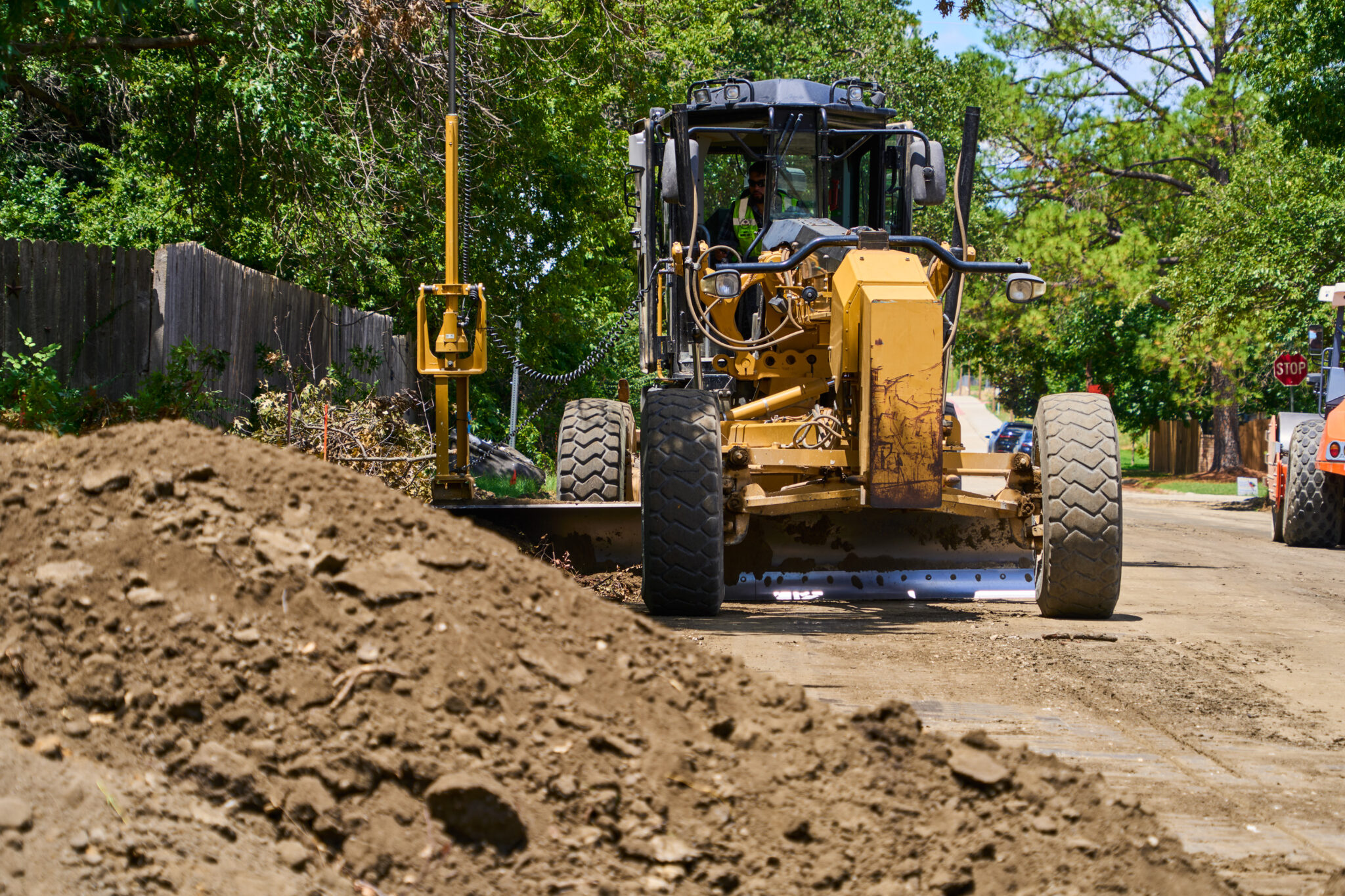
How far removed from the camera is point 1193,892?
3.16 meters

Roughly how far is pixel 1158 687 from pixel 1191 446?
3484 centimetres

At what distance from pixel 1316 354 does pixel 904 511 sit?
992cm

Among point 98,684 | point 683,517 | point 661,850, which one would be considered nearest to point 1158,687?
point 683,517

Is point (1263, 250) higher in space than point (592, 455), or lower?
higher

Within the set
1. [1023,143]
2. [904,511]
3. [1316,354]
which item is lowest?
[904,511]

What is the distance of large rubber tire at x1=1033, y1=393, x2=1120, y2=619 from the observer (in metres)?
7.30

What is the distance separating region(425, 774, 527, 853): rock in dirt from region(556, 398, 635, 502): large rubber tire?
6.02m

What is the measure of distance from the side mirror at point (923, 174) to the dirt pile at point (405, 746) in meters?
5.83

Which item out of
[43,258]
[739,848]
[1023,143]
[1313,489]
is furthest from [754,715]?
[1023,143]

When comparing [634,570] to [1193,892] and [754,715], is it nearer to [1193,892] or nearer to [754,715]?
[754,715]

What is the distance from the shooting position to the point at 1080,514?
7289mm

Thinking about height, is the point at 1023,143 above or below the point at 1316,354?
above

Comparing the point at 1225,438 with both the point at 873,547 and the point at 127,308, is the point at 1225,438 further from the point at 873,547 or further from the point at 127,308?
the point at 127,308

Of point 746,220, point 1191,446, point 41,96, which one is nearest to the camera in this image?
point 746,220
